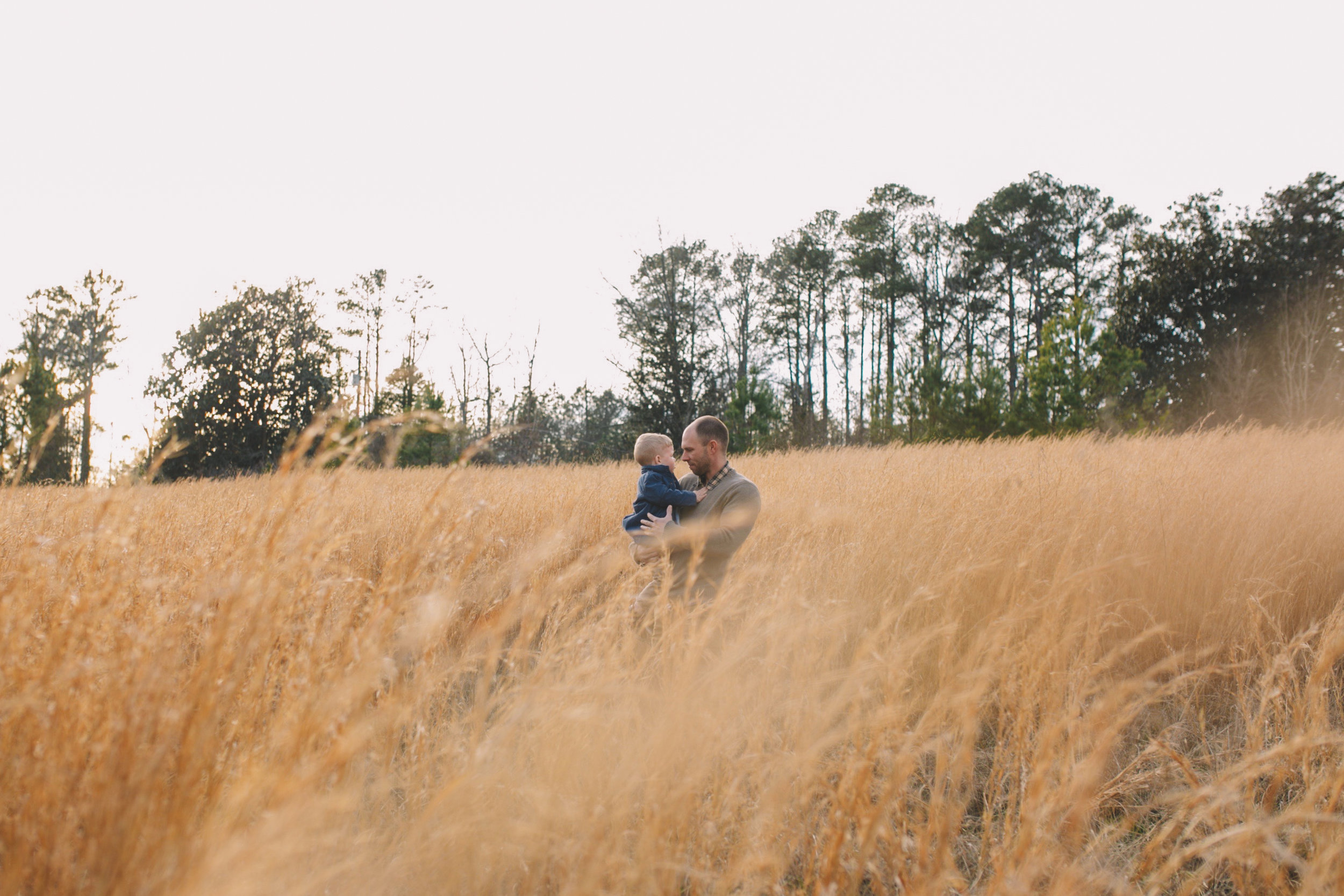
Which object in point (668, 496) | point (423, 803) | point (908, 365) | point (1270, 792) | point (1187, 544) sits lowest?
point (1270, 792)

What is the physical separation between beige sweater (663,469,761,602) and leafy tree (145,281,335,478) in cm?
2316

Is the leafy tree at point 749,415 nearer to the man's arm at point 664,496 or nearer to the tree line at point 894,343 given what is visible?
the tree line at point 894,343

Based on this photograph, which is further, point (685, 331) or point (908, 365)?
point (685, 331)

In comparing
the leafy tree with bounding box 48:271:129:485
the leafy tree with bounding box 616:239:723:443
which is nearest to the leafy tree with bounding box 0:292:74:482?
the leafy tree with bounding box 48:271:129:485

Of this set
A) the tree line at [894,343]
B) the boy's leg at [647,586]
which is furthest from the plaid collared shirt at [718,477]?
the tree line at [894,343]

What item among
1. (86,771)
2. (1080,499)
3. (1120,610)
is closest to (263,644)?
(86,771)

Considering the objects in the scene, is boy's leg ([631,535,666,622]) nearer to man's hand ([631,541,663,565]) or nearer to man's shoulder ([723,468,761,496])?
man's hand ([631,541,663,565])

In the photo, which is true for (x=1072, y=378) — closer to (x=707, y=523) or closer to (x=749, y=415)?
(x=749, y=415)

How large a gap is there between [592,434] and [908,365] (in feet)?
43.7

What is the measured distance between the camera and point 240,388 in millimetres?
24469

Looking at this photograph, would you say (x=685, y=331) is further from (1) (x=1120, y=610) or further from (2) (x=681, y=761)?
(2) (x=681, y=761)

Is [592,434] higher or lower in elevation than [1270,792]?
higher

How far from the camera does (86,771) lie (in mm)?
1083

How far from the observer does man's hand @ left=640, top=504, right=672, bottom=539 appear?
3229mm
